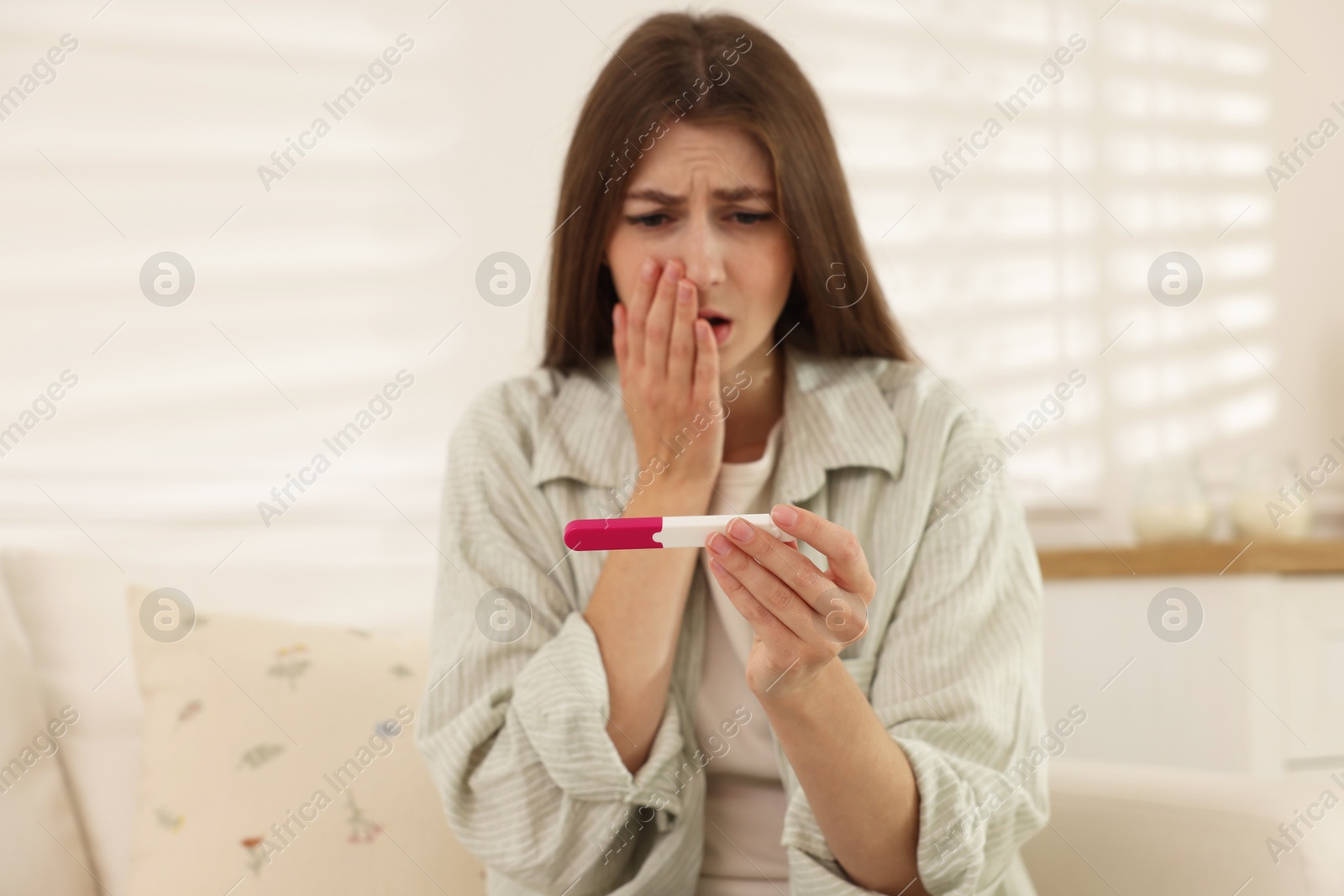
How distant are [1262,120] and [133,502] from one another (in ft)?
7.35

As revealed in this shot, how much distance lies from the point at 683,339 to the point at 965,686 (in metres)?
0.42

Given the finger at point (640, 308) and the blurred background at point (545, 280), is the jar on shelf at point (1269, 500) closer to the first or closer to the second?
the blurred background at point (545, 280)

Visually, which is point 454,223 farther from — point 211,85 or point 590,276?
point 590,276

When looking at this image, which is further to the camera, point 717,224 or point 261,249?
point 261,249

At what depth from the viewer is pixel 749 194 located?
1082 mm

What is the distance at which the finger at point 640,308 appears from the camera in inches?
41.4

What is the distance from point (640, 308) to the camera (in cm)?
106

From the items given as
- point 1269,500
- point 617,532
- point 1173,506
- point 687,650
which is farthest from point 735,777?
point 1269,500

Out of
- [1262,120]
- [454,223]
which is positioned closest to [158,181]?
[454,223]

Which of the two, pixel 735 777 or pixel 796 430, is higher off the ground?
pixel 796 430

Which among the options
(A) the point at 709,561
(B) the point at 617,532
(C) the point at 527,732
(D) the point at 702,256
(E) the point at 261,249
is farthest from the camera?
(E) the point at 261,249

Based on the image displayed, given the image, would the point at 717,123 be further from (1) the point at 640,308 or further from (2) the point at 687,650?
(2) the point at 687,650

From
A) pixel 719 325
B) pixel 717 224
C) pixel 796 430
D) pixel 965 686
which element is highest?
pixel 717 224

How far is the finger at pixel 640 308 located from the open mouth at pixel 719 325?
0.06 metres
